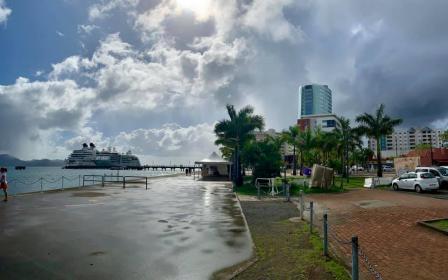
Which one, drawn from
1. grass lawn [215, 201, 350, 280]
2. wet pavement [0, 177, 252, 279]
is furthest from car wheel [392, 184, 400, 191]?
grass lawn [215, 201, 350, 280]

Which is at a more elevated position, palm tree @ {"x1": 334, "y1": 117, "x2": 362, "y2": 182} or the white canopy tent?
palm tree @ {"x1": 334, "y1": 117, "x2": 362, "y2": 182}

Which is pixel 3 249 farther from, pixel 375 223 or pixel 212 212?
pixel 375 223

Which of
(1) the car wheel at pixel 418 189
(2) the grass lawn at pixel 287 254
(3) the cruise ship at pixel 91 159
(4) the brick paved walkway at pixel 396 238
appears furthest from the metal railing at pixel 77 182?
(3) the cruise ship at pixel 91 159

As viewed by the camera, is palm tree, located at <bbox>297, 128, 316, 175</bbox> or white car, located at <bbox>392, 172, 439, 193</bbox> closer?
white car, located at <bbox>392, 172, 439, 193</bbox>

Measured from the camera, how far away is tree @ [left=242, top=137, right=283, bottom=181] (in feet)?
110

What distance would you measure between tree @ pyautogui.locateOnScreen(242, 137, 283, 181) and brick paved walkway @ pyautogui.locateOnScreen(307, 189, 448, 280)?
17239 mm

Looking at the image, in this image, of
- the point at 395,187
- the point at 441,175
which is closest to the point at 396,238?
the point at 395,187

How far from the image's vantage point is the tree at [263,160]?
33.7 metres

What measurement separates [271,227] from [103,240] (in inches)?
225

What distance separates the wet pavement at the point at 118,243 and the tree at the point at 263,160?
17.7 metres

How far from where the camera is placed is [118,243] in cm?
964

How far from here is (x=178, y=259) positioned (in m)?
8.17

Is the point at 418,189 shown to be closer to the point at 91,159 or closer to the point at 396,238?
the point at 396,238

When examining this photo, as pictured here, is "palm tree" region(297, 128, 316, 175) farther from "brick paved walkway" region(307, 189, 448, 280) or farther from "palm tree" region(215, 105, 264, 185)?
"brick paved walkway" region(307, 189, 448, 280)
